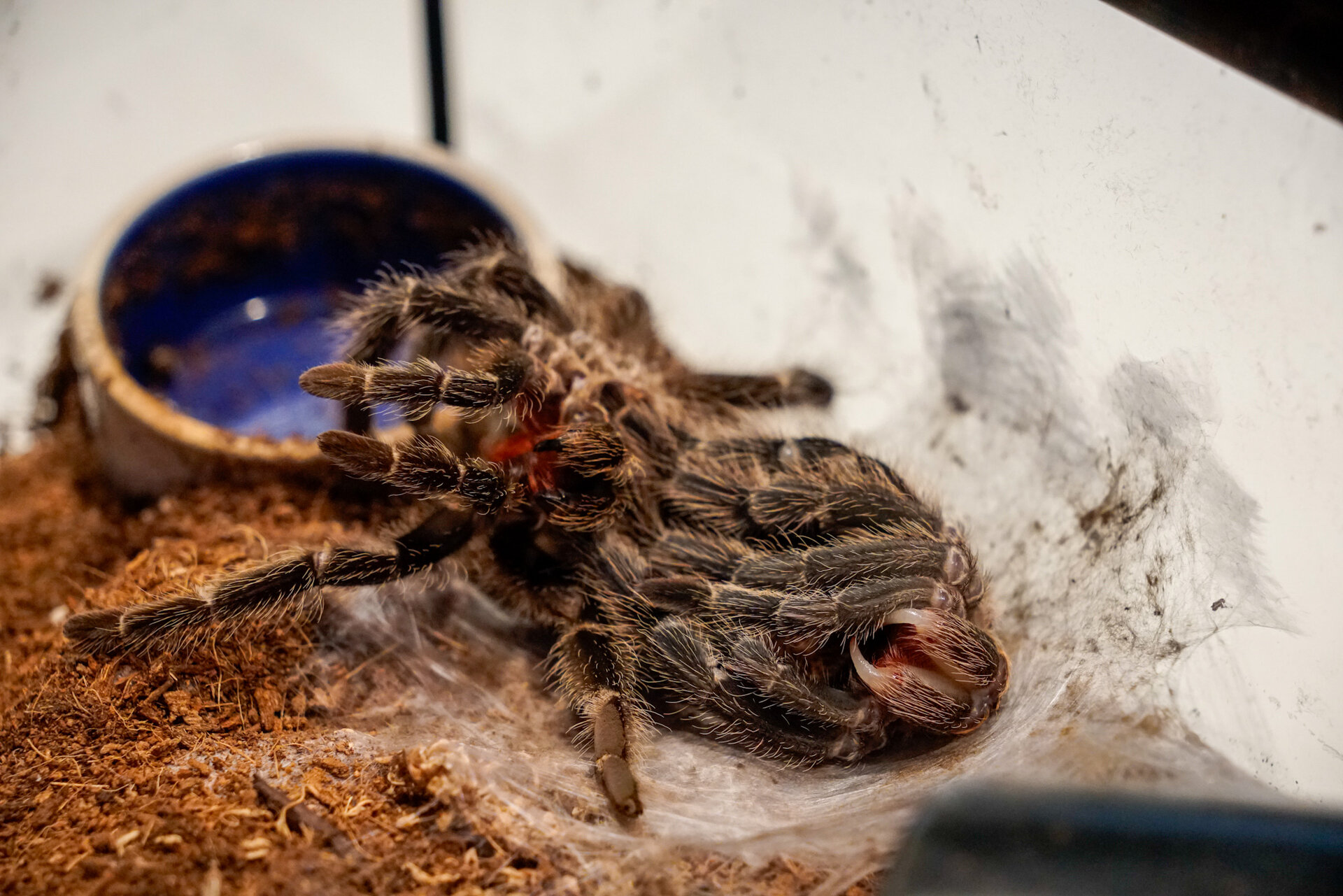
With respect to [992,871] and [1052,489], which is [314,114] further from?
[992,871]

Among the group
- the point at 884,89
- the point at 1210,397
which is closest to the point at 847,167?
the point at 884,89

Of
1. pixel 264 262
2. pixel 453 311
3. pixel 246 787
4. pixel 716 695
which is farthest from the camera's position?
pixel 264 262

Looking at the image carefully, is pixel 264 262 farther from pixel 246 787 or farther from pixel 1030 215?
pixel 1030 215

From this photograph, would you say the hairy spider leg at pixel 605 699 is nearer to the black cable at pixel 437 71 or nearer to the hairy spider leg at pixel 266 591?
the hairy spider leg at pixel 266 591

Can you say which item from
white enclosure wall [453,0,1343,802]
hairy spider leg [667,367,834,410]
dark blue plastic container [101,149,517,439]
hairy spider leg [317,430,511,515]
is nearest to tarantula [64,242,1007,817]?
hairy spider leg [317,430,511,515]

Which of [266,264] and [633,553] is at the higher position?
[633,553]

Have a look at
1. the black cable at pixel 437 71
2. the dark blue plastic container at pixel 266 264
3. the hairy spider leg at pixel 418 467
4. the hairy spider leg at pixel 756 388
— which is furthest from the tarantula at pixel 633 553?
the black cable at pixel 437 71

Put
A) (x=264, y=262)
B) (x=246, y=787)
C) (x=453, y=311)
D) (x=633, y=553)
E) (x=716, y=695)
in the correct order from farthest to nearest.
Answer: (x=264, y=262) → (x=453, y=311) → (x=633, y=553) → (x=716, y=695) → (x=246, y=787)

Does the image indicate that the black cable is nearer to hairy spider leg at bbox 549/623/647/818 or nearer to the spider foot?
hairy spider leg at bbox 549/623/647/818

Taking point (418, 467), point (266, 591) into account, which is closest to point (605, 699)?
point (418, 467)
